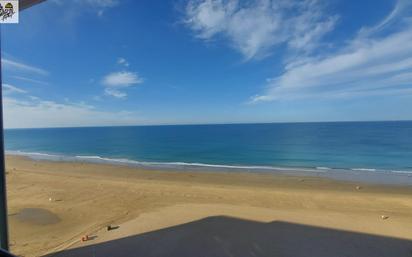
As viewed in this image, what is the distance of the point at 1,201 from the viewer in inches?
152

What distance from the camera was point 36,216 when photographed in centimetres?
816

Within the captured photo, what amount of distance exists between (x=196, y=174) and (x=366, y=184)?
9225 mm

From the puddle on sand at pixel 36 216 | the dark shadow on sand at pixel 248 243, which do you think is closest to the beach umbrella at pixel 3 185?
the dark shadow on sand at pixel 248 243

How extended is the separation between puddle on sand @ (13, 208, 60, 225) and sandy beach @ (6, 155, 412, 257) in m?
0.03

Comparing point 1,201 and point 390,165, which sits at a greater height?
point 1,201

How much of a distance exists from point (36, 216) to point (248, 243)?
6218mm

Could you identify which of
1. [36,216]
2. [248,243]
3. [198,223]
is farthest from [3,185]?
[36,216]

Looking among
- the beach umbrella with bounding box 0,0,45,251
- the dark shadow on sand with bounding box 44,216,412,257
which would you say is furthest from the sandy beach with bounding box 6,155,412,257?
the beach umbrella with bounding box 0,0,45,251

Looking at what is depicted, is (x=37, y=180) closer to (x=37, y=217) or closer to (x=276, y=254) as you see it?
(x=37, y=217)

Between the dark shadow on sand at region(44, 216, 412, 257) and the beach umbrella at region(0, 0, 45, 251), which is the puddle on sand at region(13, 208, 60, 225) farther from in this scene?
the beach umbrella at region(0, 0, 45, 251)

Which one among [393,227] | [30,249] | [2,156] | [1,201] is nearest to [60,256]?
[30,249]

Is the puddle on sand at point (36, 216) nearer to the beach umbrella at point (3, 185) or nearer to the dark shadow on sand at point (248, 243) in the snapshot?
the dark shadow on sand at point (248, 243)

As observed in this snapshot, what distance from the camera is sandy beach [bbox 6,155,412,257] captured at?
5.28 meters

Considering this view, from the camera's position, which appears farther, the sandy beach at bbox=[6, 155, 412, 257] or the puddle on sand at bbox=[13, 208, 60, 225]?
the puddle on sand at bbox=[13, 208, 60, 225]
